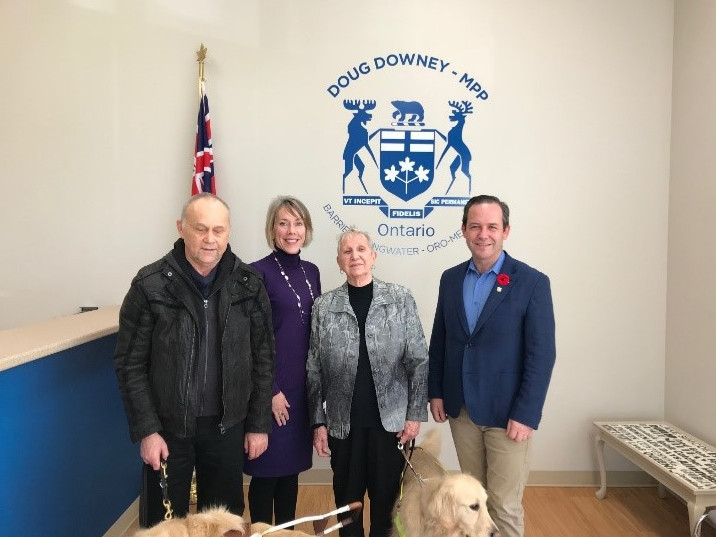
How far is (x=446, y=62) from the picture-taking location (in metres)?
3.36

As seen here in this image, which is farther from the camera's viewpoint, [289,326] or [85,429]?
[85,429]

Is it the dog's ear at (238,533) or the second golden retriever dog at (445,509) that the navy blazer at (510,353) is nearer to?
the second golden retriever dog at (445,509)

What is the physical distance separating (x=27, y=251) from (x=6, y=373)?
68.5 inches

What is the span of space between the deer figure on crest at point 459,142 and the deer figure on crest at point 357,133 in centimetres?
50

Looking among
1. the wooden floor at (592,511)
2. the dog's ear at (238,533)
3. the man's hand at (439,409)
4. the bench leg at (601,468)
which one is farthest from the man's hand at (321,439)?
the bench leg at (601,468)

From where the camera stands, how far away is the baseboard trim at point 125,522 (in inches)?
106

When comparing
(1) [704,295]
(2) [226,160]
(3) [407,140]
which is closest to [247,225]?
(2) [226,160]

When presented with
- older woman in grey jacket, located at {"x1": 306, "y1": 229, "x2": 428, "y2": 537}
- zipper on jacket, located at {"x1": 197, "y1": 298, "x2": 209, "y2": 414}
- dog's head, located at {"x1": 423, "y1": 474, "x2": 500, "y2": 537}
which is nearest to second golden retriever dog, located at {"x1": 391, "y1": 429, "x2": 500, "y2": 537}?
dog's head, located at {"x1": 423, "y1": 474, "x2": 500, "y2": 537}

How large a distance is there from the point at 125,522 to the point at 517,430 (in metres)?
2.20

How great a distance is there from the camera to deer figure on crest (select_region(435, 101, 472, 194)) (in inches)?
133

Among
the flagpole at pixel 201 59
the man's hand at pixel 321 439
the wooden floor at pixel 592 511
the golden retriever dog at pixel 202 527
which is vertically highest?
the flagpole at pixel 201 59

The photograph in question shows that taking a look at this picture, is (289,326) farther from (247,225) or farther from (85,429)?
(247,225)

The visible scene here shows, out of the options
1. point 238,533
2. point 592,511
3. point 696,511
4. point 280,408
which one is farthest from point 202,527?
point 592,511

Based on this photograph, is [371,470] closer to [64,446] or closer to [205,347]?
[205,347]
